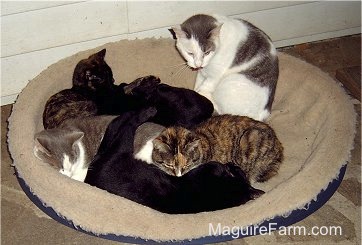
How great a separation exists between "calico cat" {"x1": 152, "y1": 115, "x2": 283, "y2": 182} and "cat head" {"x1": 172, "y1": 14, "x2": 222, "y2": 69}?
0.32 metres

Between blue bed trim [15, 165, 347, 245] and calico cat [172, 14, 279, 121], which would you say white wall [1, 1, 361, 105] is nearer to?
calico cat [172, 14, 279, 121]

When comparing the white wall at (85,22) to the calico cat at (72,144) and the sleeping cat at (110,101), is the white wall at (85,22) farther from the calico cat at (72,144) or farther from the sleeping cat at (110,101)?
the calico cat at (72,144)

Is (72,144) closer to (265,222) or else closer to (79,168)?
(79,168)

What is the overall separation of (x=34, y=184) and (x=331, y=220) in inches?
55.9

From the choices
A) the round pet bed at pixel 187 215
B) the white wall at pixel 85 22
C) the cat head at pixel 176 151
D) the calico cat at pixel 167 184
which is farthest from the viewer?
the white wall at pixel 85 22

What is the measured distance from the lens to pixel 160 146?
87.8 inches

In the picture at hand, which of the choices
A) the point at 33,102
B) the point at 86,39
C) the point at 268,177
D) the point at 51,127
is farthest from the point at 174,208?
the point at 86,39

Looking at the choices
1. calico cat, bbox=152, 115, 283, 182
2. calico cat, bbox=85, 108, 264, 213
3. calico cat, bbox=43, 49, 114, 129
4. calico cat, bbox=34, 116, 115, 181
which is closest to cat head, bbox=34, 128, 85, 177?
calico cat, bbox=34, 116, 115, 181

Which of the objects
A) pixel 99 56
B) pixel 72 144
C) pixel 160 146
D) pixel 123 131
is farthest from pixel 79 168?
pixel 99 56

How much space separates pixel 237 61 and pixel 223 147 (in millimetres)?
478

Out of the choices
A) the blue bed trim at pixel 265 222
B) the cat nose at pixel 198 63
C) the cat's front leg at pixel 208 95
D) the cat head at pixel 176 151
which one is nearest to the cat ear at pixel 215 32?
the cat nose at pixel 198 63

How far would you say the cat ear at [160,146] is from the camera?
87.0 inches

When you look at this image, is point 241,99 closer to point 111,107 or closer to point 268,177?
point 268,177

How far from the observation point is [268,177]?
243cm
